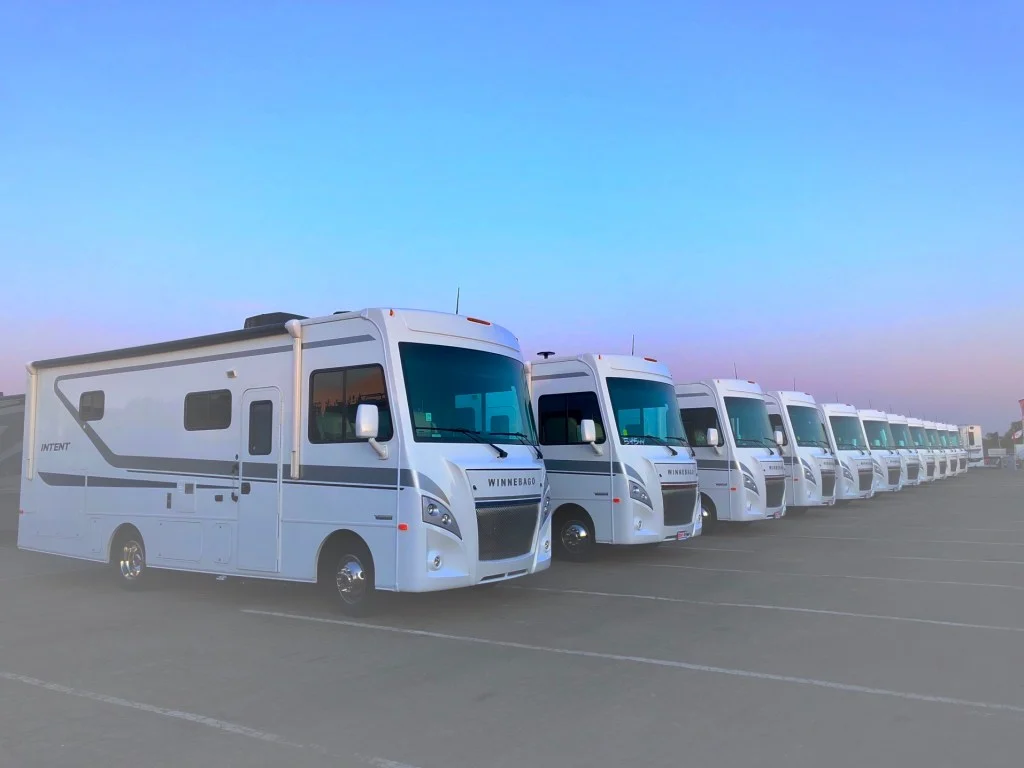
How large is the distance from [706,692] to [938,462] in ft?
113

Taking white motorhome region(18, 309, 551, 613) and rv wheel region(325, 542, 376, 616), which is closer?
white motorhome region(18, 309, 551, 613)

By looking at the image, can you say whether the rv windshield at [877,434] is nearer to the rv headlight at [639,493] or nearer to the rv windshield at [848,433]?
the rv windshield at [848,433]

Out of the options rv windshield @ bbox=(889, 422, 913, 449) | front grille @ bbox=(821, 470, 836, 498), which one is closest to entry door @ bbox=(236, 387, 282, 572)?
front grille @ bbox=(821, 470, 836, 498)

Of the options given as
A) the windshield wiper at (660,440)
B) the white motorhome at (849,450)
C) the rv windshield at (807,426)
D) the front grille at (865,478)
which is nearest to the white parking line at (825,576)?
the windshield wiper at (660,440)

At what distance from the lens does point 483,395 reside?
8844 millimetres

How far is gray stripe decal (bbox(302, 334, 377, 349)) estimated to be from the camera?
840 cm

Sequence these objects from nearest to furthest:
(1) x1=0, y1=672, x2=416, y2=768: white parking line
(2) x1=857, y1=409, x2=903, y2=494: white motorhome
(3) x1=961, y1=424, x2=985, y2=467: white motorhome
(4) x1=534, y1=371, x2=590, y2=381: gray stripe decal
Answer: (1) x1=0, y1=672, x2=416, y2=768: white parking line < (4) x1=534, y1=371, x2=590, y2=381: gray stripe decal < (2) x1=857, y1=409, x2=903, y2=494: white motorhome < (3) x1=961, y1=424, x2=985, y2=467: white motorhome

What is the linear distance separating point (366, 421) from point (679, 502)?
621 centimetres

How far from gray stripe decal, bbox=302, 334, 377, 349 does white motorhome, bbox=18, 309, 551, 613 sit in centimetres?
2

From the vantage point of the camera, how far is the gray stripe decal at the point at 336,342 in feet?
27.6

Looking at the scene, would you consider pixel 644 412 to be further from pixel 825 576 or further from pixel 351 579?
pixel 351 579

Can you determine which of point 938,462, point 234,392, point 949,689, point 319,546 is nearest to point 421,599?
point 319,546

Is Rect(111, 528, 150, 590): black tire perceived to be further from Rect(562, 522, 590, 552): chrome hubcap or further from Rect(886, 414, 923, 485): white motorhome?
Rect(886, 414, 923, 485): white motorhome

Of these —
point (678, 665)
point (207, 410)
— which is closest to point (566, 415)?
point (207, 410)
